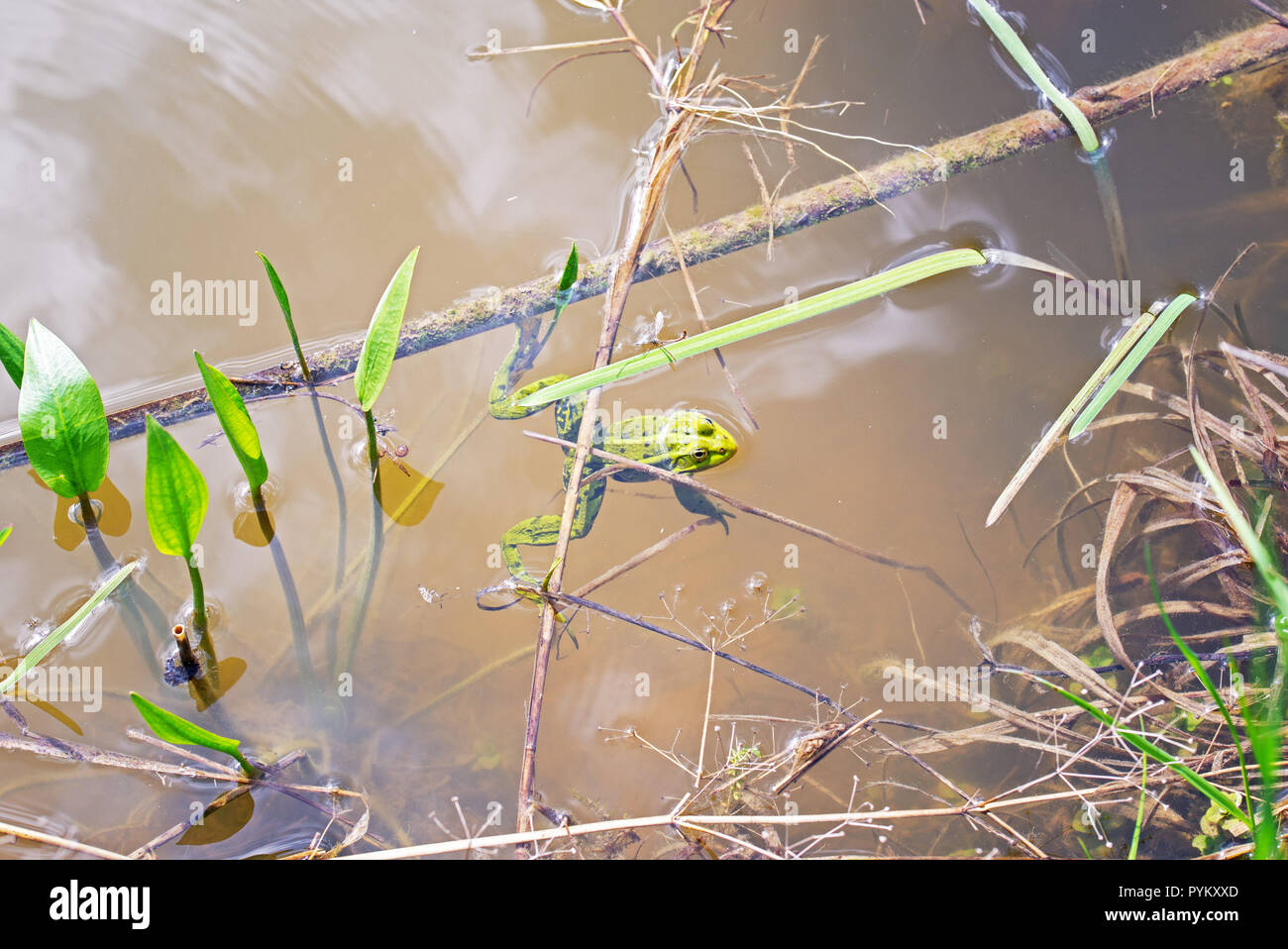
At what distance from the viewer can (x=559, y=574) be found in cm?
308

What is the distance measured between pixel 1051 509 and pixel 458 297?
2967mm

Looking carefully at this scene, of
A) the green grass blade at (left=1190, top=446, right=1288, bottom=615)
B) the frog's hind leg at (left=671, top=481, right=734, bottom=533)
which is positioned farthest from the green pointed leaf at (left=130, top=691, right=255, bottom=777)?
the green grass blade at (left=1190, top=446, right=1288, bottom=615)

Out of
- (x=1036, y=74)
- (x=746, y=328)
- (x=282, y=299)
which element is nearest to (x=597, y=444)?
(x=746, y=328)

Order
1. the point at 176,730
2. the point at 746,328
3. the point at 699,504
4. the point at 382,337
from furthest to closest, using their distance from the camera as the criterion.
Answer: the point at 699,504 < the point at 746,328 < the point at 382,337 < the point at 176,730

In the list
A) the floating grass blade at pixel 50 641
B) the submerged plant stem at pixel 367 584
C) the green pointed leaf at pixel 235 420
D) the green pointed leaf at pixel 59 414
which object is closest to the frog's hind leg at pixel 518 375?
the submerged plant stem at pixel 367 584

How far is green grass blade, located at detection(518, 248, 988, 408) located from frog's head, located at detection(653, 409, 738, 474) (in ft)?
0.97

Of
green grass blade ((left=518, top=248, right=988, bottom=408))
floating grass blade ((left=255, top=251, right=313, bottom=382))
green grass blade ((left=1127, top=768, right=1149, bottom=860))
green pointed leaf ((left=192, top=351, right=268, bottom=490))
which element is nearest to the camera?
green pointed leaf ((left=192, top=351, right=268, bottom=490))

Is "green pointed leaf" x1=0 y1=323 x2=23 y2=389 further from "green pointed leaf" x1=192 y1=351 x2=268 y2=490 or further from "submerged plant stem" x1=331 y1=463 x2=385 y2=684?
"submerged plant stem" x1=331 y1=463 x2=385 y2=684

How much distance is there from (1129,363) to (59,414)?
4235 millimetres

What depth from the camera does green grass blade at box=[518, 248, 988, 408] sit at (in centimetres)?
295

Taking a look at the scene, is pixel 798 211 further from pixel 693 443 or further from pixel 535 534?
pixel 535 534

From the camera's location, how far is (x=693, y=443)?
3154 millimetres
